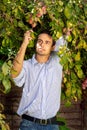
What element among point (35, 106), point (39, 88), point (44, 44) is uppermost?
point (44, 44)

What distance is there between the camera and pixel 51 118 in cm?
343

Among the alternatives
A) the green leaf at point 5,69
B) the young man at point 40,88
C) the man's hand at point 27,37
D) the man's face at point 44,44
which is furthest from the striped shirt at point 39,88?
the green leaf at point 5,69

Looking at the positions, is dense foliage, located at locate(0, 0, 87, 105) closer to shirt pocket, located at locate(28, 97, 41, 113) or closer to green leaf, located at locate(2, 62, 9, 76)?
shirt pocket, located at locate(28, 97, 41, 113)

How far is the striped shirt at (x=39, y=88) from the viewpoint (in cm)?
336

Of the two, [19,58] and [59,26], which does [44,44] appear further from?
[19,58]

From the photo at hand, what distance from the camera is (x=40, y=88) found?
11.1 feet

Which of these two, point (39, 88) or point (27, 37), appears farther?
point (39, 88)

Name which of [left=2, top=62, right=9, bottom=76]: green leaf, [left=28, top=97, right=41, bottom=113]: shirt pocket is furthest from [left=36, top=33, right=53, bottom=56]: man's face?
[left=2, top=62, right=9, bottom=76]: green leaf

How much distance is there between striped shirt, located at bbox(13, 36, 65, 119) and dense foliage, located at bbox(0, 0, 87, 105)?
145mm

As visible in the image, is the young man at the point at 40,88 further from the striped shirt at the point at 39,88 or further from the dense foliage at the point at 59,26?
the dense foliage at the point at 59,26

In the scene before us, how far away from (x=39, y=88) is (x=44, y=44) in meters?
0.34

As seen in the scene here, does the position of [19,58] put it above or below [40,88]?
above

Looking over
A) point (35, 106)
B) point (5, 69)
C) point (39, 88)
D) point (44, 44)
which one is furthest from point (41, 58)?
point (5, 69)

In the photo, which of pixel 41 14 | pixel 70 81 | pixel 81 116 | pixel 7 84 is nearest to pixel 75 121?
pixel 81 116
